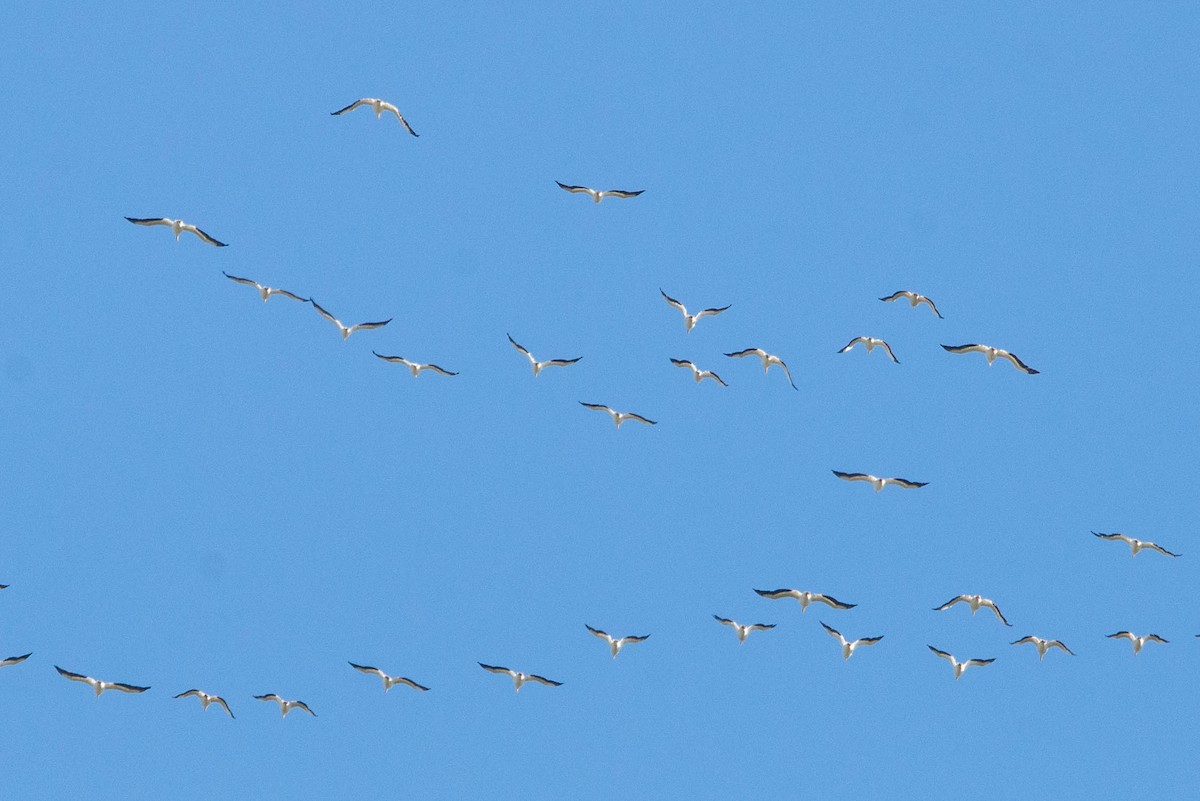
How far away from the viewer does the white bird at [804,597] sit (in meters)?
72.4

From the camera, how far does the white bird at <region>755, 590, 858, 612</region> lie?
7238cm

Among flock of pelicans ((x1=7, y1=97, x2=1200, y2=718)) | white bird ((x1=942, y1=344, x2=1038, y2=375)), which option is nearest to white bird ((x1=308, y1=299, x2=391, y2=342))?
flock of pelicans ((x1=7, y1=97, x2=1200, y2=718))

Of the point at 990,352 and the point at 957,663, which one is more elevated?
the point at 990,352

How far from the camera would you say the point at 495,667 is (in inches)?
3017

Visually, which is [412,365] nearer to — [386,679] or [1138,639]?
[386,679]

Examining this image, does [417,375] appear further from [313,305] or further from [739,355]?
[739,355]

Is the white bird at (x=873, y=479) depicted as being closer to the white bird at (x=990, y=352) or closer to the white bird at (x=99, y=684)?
the white bird at (x=990, y=352)

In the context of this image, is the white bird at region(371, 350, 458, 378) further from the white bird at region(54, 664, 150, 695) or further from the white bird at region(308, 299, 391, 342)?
the white bird at region(54, 664, 150, 695)

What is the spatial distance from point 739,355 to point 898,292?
709cm

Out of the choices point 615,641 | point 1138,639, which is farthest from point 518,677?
point 1138,639

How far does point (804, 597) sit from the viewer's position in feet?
241

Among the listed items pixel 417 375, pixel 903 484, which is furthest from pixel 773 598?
pixel 417 375

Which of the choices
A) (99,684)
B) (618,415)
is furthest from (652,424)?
(99,684)

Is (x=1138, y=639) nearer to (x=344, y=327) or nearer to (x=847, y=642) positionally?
(x=847, y=642)
